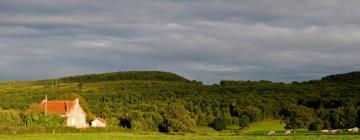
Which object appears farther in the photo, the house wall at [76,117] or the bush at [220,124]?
the bush at [220,124]

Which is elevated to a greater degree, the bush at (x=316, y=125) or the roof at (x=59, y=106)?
the roof at (x=59, y=106)

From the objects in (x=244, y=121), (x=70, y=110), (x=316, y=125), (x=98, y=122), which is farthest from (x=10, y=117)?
(x=316, y=125)

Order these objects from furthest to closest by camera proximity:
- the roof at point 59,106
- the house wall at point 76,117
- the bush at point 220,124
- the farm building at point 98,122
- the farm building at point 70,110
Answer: the bush at point 220,124 → the farm building at point 98,122 → the roof at point 59,106 → the farm building at point 70,110 → the house wall at point 76,117

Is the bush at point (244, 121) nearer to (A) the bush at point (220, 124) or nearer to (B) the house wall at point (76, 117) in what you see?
(A) the bush at point (220, 124)

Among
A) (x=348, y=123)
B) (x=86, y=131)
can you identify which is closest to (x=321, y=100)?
(x=348, y=123)

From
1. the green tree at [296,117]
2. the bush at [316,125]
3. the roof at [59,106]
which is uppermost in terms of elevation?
the roof at [59,106]

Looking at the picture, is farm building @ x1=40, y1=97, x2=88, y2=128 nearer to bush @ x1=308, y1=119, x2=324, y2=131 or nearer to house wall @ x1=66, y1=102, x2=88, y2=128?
house wall @ x1=66, y1=102, x2=88, y2=128

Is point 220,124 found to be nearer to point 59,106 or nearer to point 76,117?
point 76,117

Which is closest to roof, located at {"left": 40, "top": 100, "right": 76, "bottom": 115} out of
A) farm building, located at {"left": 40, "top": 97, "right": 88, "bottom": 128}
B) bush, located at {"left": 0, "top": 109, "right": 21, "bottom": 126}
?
farm building, located at {"left": 40, "top": 97, "right": 88, "bottom": 128}

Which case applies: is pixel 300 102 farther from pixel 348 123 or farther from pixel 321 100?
pixel 348 123

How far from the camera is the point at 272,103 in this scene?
147m

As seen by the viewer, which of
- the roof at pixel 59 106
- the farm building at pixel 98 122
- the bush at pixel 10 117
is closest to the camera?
the bush at pixel 10 117

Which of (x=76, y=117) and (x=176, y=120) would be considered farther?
(x=176, y=120)

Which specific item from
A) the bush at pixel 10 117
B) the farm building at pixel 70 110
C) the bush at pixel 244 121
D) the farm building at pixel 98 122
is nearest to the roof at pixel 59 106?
the farm building at pixel 70 110
